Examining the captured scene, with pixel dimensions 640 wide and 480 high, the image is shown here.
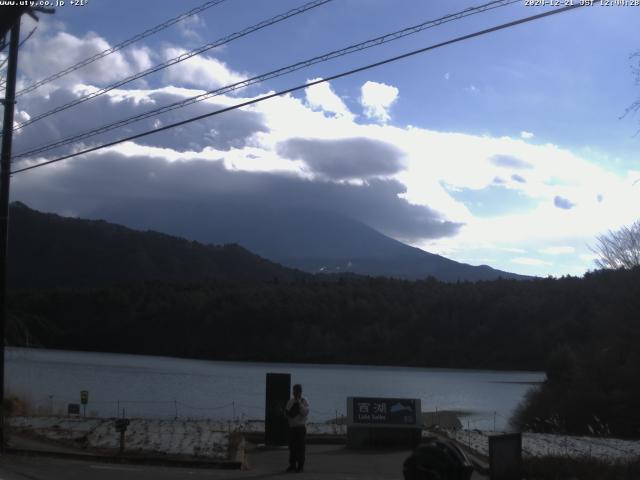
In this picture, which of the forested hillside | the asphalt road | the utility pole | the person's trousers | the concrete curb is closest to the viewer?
the asphalt road

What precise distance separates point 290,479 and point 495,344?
3009 inches

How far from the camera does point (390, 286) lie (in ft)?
379

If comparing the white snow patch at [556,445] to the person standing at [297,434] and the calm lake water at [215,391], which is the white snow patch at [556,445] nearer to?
the person standing at [297,434]

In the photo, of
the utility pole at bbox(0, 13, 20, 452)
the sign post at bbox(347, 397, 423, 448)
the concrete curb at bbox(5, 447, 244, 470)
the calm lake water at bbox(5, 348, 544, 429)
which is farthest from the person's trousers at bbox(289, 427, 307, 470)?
the calm lake water at bbox(5, 348, 544, 429)

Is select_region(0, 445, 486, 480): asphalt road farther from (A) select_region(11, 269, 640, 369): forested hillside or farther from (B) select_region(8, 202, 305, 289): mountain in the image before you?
(B) select_region(8, 202, 305, 289): mountain

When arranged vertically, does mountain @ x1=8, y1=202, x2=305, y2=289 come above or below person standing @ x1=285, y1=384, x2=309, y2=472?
above

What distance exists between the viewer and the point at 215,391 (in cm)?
4622

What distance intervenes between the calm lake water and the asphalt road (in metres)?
13.3

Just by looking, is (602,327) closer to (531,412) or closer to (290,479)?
(531,412)

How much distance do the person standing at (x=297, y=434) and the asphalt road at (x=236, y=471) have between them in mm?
252

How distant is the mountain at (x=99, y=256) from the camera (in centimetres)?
13475

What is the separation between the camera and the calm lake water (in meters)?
35.4

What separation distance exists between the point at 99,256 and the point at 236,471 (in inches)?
5257

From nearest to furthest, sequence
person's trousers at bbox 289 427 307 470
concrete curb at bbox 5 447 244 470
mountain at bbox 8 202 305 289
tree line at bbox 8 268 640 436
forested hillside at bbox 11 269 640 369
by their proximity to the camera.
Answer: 1. person's trousers at bbox 289 427 307 470
2. concrete curb at bbox 5 447 244 470
3. tree line at bbox 8 268 640 436
4. forested hillside at bbox 11 269 640 369
5. mountain at bbox 8 202 305 289
